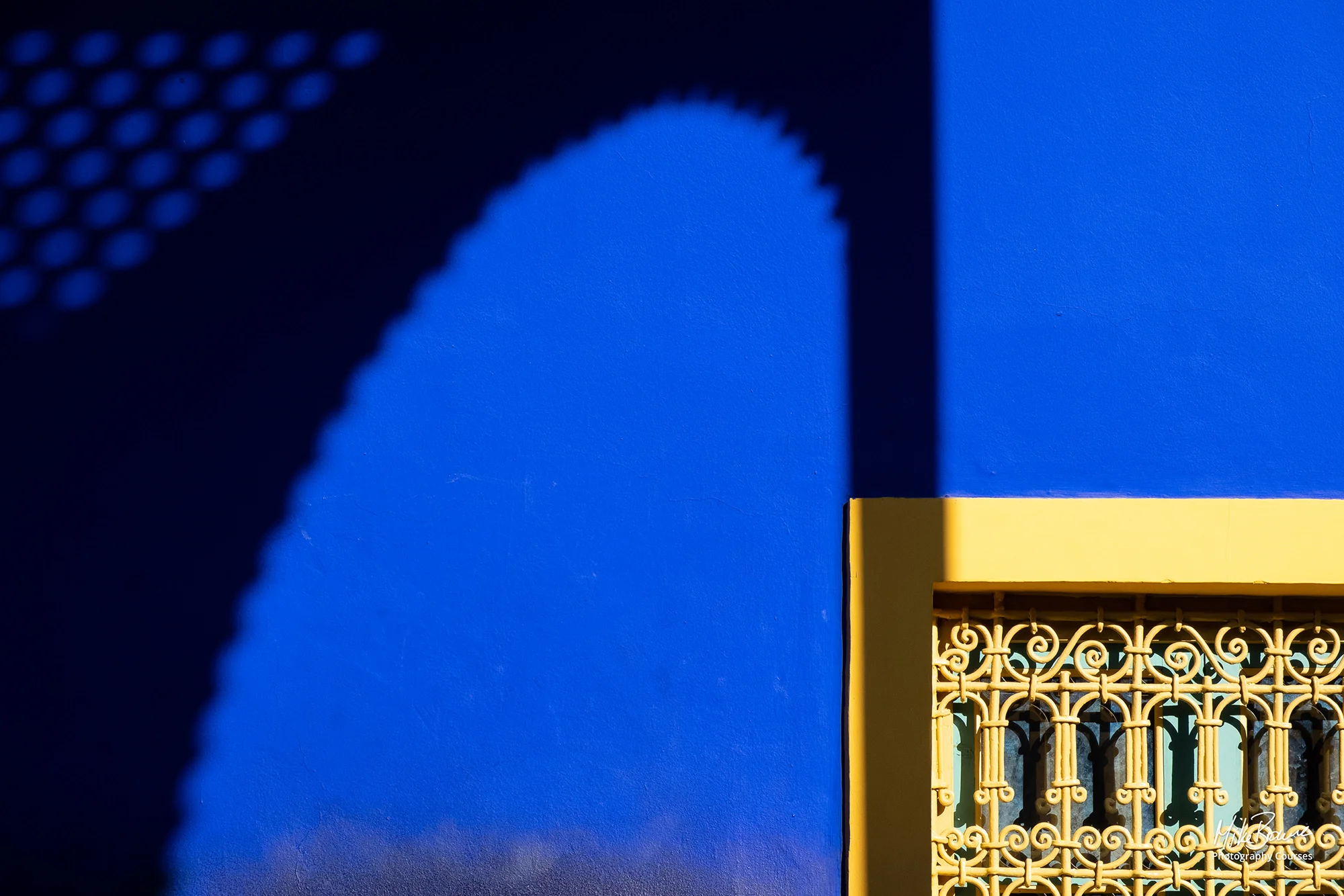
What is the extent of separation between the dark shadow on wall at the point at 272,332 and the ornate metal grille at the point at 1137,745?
19.1 inches

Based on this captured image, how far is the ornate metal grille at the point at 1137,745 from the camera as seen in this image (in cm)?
273

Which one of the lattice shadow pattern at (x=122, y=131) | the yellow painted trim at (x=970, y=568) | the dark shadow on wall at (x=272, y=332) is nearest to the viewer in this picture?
the yellow painted trim at (x=970, y=568)

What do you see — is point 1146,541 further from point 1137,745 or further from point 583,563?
point 583,563

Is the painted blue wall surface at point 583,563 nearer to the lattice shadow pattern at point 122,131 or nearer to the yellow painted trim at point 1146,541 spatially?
the yellow painted trim at point 1146,541

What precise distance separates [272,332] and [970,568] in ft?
5.76

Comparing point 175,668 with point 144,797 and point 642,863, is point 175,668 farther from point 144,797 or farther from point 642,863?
point 642,863

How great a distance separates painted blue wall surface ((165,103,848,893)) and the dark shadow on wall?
89 millimetres

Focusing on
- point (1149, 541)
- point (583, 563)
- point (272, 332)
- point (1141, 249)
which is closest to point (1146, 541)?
point (1149, 541)

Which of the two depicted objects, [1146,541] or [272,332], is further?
[272,332]

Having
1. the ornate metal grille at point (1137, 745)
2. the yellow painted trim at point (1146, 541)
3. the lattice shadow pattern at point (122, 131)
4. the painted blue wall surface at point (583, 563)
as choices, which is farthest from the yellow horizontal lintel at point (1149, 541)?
the lattice shadow pattern at point (122, 131)

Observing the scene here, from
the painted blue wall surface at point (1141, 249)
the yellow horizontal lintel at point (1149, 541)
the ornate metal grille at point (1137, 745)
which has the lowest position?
the ornate metal grille at point (1137, 745)

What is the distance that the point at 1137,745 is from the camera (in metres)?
2.73

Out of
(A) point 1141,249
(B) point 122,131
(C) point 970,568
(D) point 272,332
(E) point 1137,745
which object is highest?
(B) point 122,131

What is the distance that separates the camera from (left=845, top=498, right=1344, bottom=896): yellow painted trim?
267cm
